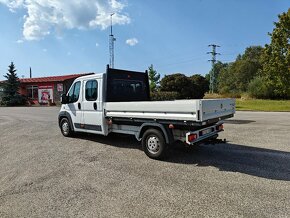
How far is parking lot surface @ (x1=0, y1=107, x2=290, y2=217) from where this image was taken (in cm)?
426

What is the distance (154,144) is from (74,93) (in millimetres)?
4305

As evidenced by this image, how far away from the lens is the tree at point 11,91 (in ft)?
133

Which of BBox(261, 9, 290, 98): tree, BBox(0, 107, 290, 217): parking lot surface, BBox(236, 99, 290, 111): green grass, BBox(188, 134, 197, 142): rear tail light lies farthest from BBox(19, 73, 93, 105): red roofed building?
BBox(188, 134, 197, 142): rear tail light

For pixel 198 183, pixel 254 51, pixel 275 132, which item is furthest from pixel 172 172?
pixel 254 51

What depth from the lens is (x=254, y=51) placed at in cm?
8431

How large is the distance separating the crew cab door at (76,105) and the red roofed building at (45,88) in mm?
31108

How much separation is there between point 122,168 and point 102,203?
6.29ft

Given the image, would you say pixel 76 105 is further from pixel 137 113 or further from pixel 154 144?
pixel 154 144

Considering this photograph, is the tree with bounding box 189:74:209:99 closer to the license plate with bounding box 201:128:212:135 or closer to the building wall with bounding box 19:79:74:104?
the building wall with bounding box 19:79:74:104

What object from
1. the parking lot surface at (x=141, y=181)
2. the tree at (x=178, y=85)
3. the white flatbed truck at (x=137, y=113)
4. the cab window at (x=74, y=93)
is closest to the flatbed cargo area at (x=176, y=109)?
the white flatbed truck at (x=137, y=113)

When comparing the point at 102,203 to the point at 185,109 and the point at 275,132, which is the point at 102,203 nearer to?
the point at 185,109

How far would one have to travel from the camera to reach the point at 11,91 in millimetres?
41219

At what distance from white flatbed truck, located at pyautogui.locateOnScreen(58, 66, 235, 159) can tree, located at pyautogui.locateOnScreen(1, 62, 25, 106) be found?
34340 millimetres

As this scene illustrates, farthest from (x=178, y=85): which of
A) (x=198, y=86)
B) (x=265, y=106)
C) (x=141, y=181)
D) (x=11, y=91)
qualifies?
(x=141, y=181)
